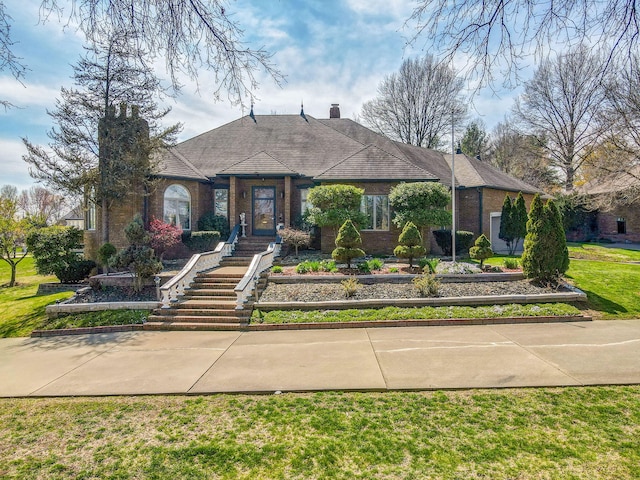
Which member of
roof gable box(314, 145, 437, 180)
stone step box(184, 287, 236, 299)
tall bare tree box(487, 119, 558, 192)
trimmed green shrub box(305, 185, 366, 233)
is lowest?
stone step box(184, 287, 236, 299)

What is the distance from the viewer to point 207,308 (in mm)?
9773

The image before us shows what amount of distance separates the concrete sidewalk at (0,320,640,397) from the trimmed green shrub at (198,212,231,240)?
8293 millimetres

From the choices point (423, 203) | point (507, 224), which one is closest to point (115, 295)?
point (423, 203)

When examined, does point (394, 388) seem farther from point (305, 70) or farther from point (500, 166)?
point (500, 166)

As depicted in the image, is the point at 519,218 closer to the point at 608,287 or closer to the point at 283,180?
the point at 608,287

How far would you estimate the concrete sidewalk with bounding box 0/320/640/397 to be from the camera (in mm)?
5289

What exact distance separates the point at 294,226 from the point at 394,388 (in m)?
12.3

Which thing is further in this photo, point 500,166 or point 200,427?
point 500,166

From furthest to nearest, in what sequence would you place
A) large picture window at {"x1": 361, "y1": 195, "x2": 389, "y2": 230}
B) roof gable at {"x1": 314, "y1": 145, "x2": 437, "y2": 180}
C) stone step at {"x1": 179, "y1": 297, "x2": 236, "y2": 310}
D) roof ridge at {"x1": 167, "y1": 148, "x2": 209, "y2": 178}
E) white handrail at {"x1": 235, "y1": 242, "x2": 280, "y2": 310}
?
roof ridge at {"x1": 167, "y1": 148, "x2": 209, "y2": 178}, large picture window at {"x1": 361, "y1": 195, "x2": 389, "y2": 230}, roof gable at {"x1": 314, "y1": 145, "x2": 437, "y2": 180}, stone step at {"x1": 179, "y1": 297, "x2": 236, "y2": 310}, white handrail at {"x1": 235, "y1": 242, "x2": 280, "y2": 310}

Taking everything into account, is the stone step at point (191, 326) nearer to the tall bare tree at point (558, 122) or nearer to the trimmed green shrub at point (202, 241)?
the trimmed green shrub at point (202, 241)

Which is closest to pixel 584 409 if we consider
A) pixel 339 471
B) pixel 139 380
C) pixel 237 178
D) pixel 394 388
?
pixel 394 388

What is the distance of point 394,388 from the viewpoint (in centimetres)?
499

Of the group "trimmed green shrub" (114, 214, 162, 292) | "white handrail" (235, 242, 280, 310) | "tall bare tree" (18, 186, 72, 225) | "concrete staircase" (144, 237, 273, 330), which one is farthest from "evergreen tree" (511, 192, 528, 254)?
"tall bare tree" (18, 186, 72, 225)

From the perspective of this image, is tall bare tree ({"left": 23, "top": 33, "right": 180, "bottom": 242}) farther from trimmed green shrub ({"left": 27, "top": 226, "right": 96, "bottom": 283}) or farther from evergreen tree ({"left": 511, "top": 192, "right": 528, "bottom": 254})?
evergreen tree ({"left": 511, "top": 192, "right": 528, "bottom": 254})
